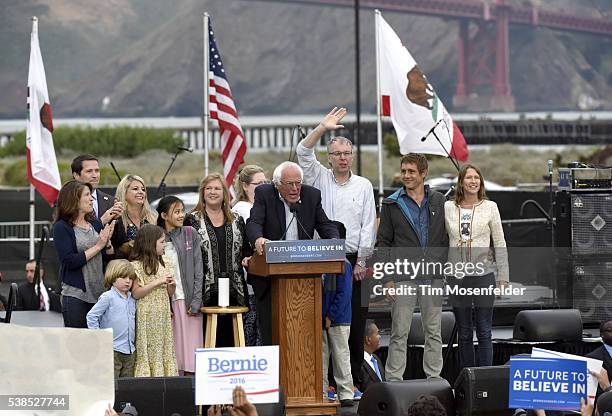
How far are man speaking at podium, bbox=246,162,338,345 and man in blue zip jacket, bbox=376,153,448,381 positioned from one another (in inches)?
31.7

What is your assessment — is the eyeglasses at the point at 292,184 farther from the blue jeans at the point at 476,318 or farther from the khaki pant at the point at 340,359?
the blue jeans at the point at 476,318

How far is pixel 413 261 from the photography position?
9.41m

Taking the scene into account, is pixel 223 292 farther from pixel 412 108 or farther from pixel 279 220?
pixel 412 108

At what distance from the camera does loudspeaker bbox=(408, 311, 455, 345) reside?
10320mm

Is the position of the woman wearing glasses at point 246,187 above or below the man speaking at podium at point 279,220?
above

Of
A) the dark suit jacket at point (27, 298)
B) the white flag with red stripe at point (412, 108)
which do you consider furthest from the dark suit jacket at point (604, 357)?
the dark suit jacket at point (27, 298)

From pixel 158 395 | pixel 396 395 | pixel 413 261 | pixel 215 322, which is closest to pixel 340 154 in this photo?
pixel 413 261

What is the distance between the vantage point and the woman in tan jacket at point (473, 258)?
9523 millimetres

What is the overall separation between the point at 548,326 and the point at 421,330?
1.18m

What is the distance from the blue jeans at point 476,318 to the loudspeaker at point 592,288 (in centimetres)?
233

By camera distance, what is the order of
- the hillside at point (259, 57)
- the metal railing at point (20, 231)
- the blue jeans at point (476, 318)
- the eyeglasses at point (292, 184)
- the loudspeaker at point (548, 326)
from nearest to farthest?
the eyeglasses at point (292, 184)
the blue jeans at point (476, 318)
the loudspeaker at point (548, 326)
the metal railing at point (20, 231)
the hillside at point (259, 57)

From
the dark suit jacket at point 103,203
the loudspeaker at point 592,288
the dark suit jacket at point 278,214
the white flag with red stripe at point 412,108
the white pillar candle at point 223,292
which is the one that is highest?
the white flag with red stripe at point 412,108

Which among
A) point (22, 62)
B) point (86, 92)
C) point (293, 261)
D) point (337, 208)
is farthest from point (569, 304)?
point (86, 92)

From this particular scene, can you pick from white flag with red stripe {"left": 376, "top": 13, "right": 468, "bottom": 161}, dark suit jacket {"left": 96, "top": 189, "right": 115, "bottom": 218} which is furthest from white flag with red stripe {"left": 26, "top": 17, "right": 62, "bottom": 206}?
dark suit jacket {"left": 96, "top": 189, "right": 115, "bottom": 218}
